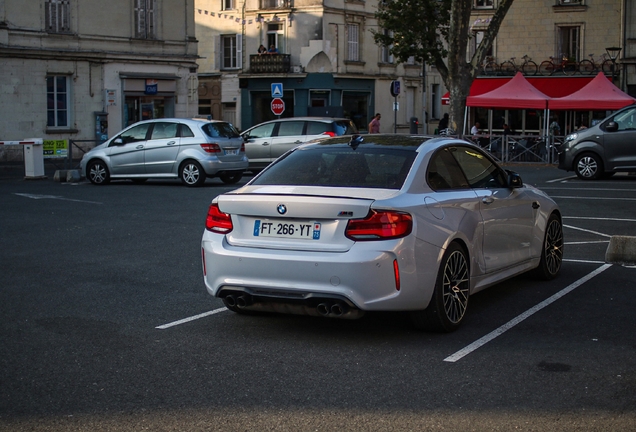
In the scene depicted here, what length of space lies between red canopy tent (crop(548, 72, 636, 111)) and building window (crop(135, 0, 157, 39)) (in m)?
16.0

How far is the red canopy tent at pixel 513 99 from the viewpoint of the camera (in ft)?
108

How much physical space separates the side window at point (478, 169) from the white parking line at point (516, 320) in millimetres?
1102

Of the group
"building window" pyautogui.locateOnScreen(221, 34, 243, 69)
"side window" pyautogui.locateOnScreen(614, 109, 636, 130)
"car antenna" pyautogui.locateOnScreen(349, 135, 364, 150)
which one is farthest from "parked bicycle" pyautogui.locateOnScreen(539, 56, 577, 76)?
"car antenna" pyautogui.locateOnScreen(349, 135, 364, 150)

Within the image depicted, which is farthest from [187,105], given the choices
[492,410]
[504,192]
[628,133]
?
[492,410]

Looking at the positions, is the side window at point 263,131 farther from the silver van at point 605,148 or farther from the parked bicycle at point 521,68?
the parked bicycle at point 521,68

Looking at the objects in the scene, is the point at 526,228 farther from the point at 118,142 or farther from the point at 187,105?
the point at 187,105

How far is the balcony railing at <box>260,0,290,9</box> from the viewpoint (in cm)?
4941

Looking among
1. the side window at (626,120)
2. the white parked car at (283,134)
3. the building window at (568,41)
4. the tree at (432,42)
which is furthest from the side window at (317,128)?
the building window at (568,41)

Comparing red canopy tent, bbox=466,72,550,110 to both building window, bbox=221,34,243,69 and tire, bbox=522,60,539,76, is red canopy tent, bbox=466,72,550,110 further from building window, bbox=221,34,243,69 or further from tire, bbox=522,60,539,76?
building window, bbox=221,34,243,69

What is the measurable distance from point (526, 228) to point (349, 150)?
211 centimetres

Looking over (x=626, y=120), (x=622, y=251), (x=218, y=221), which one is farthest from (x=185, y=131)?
(x=218, y=221)

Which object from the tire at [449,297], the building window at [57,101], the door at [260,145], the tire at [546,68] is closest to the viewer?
the tire at [449,297]

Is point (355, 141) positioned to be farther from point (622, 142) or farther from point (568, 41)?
point (568, 41)

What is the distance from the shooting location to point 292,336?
6.89 m
